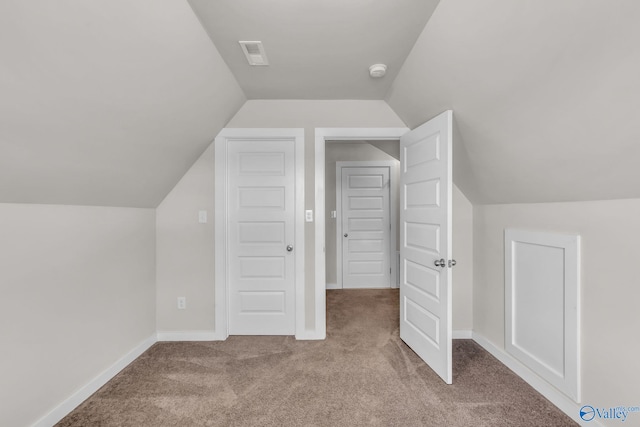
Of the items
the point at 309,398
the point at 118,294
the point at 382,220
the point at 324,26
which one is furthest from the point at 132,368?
the point at 382,220

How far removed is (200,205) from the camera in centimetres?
277

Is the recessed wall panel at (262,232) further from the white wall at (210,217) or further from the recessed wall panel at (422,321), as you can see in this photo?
the recessed wall panel at (422,321)

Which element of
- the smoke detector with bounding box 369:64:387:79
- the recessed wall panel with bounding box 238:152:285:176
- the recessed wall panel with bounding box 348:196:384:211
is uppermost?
the smoke detector with bounding box 369:64:387:79

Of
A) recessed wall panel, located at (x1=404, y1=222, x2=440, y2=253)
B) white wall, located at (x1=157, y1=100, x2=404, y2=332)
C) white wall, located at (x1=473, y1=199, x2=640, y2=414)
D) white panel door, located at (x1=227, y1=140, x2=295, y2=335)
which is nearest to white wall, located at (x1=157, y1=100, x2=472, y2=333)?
white wall, located at (x1=157, y1=100, x2=404, y2=332)

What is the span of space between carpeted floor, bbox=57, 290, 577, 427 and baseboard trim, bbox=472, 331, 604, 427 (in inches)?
1.6

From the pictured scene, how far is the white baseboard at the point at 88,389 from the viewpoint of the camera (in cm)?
168

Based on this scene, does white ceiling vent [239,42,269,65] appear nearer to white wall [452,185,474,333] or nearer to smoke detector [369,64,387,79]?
smoke detector [369,64,387,79]

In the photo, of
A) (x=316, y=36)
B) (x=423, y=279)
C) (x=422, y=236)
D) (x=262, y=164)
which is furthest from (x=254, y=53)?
(x=423, y=279)

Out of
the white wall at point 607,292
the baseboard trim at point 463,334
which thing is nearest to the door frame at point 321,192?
the baseboard trim at point 463,334

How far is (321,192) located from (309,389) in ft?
5.27

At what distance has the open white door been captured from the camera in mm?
2027

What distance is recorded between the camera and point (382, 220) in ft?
14.8

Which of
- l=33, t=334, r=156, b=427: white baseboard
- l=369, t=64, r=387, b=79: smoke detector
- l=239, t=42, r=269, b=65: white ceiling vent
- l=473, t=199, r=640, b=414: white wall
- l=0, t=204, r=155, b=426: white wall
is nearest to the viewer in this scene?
l=473, t=199, r=640, b=414: white wall

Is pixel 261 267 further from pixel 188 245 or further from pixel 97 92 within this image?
pixel 97 92
